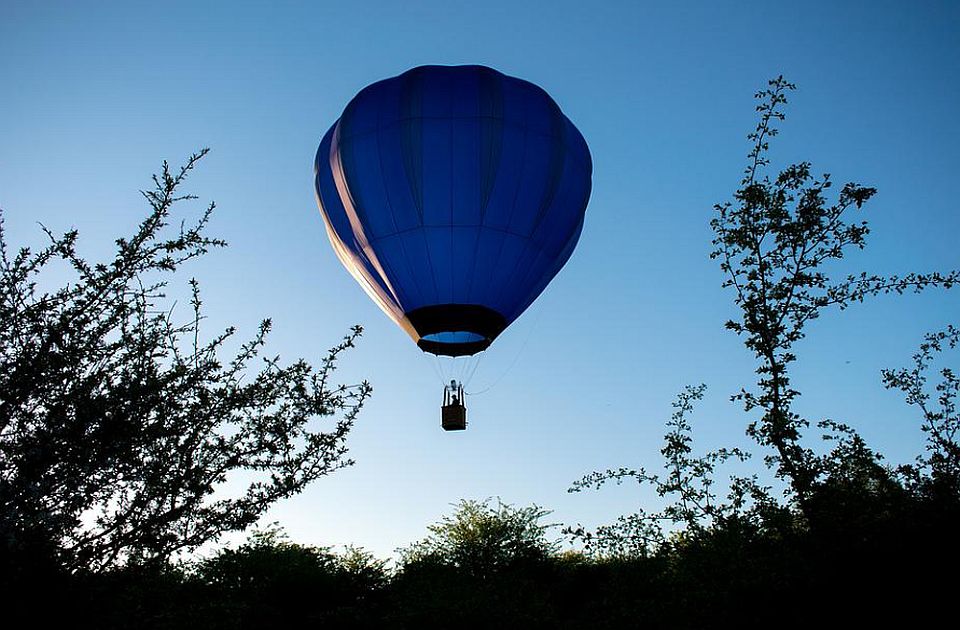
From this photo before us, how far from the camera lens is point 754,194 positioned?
745 cm

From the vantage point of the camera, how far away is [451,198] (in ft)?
60.4

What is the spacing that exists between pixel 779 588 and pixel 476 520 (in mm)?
27605

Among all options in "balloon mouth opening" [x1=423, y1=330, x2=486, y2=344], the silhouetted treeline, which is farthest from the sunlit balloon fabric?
the silhouetted treeline

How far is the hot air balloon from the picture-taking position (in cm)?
1841

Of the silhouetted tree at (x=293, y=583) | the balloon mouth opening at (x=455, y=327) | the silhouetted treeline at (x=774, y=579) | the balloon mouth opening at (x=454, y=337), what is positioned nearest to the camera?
the silhouetted treeline at (x=774, y=579)

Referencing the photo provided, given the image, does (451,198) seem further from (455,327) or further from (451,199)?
(455,327)

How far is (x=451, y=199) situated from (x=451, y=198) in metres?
0.03

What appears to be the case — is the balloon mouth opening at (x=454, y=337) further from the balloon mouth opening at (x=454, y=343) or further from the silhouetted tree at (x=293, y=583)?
the silhouetted tree at (x=293, y=583)

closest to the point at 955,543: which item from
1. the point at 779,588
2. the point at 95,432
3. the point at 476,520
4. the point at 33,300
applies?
the point at 779,588

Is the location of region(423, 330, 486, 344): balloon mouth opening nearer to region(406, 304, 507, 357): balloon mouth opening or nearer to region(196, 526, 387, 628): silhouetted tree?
region(406, 304, 507, 357): balloon mouth opening

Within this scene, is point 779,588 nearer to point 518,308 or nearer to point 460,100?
point 518,308

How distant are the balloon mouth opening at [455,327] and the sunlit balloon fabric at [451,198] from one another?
0.10 ft

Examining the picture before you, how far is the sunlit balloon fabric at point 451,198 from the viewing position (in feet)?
60.4

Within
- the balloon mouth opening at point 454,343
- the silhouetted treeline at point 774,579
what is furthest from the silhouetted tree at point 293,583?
the silhouetted treeline at point 774,579
